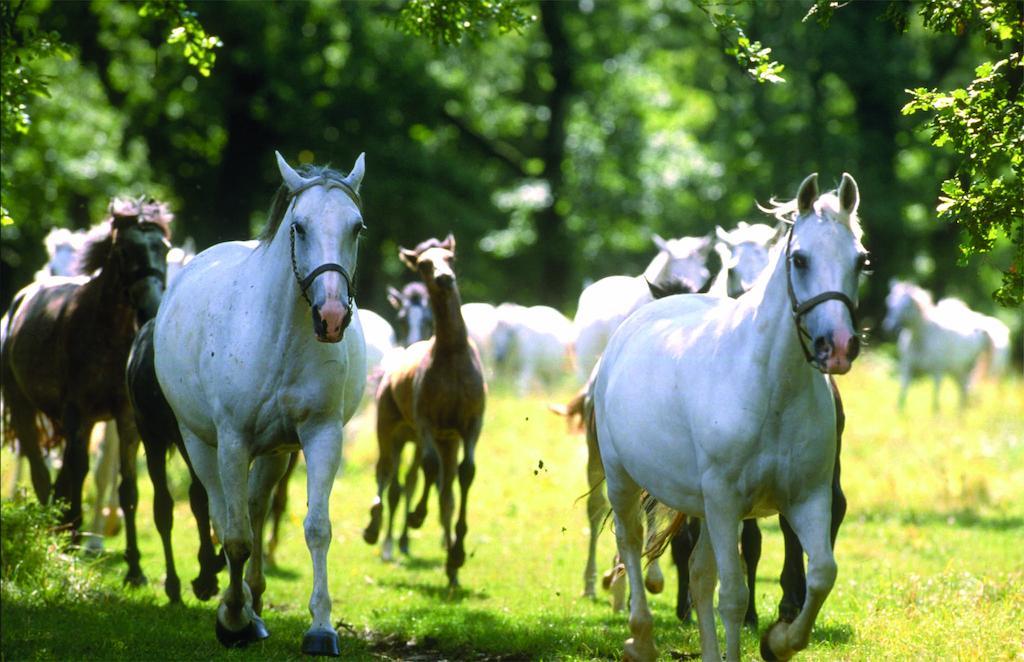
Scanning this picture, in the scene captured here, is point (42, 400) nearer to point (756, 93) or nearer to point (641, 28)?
point (756, 93)

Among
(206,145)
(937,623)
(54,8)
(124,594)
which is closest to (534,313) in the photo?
(206,145)

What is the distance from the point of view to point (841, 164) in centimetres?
3272

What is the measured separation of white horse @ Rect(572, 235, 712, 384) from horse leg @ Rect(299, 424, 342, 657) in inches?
193

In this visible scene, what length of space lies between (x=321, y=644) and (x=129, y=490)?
3942mm

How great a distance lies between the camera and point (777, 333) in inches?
237

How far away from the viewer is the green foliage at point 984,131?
269 inches

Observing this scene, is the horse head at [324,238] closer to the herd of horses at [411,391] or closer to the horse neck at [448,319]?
the herd of horses at [411,391]

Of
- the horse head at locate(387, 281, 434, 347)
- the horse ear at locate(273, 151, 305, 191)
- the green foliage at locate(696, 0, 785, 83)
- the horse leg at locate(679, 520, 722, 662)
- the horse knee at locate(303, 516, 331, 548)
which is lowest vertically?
the horse leg at locate(679, 520, 722, 662)

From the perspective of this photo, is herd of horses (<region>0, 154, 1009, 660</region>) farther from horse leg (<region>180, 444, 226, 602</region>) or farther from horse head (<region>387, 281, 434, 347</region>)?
horse head (<region>387, 281, 434, 347</region>)

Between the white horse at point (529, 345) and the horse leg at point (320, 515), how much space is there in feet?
60.1

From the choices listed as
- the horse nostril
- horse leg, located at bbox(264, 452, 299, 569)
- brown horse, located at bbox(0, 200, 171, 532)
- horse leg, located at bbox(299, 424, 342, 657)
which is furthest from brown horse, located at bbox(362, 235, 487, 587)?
the horse nostril

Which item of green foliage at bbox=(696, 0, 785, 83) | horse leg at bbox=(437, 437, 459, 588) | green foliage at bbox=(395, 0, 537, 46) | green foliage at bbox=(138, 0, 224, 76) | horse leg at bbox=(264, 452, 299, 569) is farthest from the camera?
horse leg at bbox=(264, 452, 299, 569)

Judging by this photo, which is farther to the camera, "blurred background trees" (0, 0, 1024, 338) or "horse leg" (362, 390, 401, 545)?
"blurred background trees" (0, 0, 1024, 338)

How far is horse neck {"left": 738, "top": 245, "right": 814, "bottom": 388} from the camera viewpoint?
5996 millimetres
